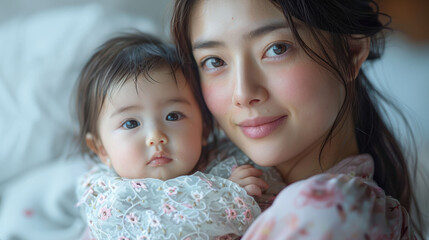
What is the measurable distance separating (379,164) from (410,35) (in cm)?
118

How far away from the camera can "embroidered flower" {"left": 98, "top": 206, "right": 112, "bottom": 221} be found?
0.95 metres

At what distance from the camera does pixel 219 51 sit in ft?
3.39

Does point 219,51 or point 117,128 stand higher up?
point 219,51

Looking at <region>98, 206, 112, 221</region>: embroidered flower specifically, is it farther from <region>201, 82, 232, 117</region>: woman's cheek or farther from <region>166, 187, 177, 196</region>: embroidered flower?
<region>201, 82, 232, 117</region>: woman's cheek

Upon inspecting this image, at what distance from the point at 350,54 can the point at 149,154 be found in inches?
21.0

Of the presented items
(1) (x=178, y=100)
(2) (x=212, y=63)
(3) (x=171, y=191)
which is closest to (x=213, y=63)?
(2) (x=212, y=63)

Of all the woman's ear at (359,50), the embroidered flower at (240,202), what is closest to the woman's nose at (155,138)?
the embroidered flower at (240,202)

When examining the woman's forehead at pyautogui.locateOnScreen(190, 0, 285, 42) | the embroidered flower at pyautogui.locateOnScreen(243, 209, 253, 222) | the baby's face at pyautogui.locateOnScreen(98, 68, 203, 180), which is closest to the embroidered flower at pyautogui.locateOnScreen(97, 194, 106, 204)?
the baby's face at pyautogui.locateOnScreen(98, 68, 203, 180)

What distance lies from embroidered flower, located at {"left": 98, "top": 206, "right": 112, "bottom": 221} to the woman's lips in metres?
0.36

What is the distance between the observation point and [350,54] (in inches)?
42.5

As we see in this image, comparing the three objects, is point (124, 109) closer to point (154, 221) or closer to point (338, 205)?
point (154, 221)

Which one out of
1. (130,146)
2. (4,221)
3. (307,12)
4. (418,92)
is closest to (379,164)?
(307,12)

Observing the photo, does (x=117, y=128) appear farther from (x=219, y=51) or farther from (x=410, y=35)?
(x=410, y=35)

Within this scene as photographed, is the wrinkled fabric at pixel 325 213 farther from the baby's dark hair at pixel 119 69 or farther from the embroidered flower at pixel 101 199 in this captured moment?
the baby's dark hair at pixel 119 69
